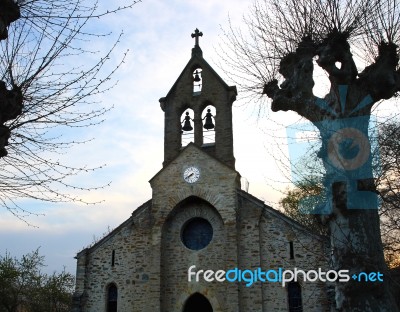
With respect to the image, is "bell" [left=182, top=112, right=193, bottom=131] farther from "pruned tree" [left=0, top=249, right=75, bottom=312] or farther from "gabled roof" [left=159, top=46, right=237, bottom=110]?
"pruned tree" [left=0, top=249, right=75, bottom=312]

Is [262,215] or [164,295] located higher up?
[262,215]

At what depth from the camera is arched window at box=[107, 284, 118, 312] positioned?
1652cm

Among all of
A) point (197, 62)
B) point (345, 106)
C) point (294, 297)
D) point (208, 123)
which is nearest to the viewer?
point (345, 106)

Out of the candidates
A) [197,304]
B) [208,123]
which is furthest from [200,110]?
[197,304]

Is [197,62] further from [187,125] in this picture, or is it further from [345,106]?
[345,106]

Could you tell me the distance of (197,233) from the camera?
16.9m

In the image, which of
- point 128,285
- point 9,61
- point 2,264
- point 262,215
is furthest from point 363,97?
point 2,264

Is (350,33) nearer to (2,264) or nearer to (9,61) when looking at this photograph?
(9,61)

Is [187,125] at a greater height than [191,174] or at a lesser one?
greater

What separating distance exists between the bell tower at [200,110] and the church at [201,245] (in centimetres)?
4

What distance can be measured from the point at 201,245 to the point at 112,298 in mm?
3993

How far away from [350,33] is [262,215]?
9175 mm

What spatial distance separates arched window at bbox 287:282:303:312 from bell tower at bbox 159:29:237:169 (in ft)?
16.5

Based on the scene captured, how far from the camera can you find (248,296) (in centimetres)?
1490
